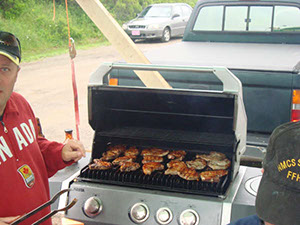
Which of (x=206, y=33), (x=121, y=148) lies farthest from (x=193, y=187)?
(x=206, y=33)

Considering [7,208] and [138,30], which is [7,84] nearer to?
[7,208]

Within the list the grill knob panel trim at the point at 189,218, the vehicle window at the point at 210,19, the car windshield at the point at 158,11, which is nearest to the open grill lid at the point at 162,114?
the grill knob panel trim at the point at 189,218

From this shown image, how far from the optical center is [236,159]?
2.32 m

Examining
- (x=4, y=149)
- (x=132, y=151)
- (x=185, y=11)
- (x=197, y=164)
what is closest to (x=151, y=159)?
(x=132, y=151)

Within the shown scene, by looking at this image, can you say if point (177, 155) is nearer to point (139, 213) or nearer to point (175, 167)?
point (175, 167)

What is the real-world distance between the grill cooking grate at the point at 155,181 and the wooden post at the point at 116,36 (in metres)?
0.94

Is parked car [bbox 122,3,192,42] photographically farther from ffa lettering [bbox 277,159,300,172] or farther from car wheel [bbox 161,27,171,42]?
ffa lettering [bbox 277,159,300,172]

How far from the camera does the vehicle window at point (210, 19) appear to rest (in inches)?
214

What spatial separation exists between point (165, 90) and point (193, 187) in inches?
23.8

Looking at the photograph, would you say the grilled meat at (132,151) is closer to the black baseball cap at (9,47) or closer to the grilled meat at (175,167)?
the grilled meat at (175,167)

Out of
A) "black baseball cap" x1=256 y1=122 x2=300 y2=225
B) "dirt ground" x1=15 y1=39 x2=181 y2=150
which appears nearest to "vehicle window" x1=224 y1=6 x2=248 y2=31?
"dirt ground" x1=15 y1=39 x2=181 y2=150

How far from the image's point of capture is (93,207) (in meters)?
2.27

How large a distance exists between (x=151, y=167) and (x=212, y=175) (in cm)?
→ 39

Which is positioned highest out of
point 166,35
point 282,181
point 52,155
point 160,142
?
point 282,181
